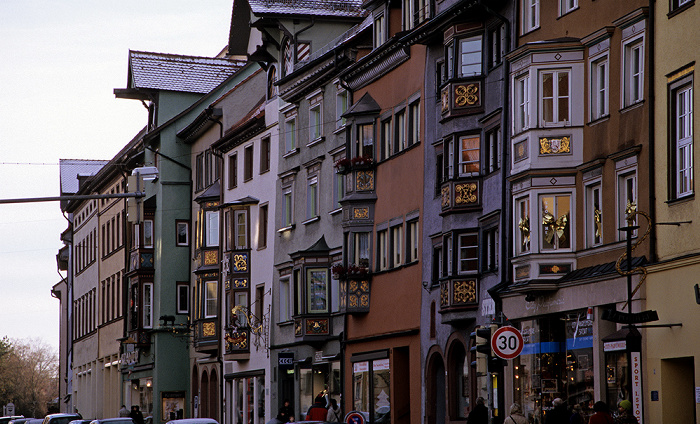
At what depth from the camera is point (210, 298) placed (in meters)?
58.5

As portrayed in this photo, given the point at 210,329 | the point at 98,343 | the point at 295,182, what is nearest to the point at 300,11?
the point at 295,182

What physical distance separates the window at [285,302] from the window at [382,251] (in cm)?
776

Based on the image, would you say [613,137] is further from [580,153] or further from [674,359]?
[674,359]

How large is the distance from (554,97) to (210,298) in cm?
3116

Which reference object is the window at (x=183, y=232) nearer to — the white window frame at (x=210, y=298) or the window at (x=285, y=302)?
the white window frame at (x=210, y=298)

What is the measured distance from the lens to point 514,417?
2370 cm

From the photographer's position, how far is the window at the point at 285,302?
160 ft

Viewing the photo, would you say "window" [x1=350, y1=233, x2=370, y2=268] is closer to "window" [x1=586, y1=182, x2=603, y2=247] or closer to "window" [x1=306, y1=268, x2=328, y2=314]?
"window" [x1=306, y1=268, x2=328, y2=314]

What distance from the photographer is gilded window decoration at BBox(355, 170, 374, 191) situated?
42.3 m

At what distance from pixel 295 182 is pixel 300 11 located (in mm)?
6793

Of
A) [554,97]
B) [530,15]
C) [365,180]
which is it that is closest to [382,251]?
[365,180]

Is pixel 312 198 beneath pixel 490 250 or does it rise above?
above

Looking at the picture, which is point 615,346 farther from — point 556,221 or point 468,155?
point 468,155

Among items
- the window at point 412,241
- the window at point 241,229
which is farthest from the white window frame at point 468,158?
the window at point 241,229
